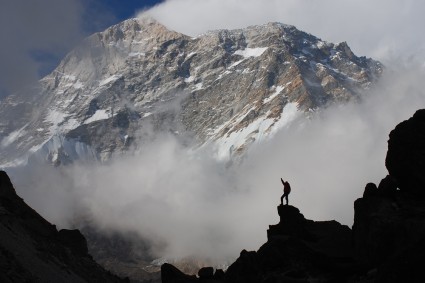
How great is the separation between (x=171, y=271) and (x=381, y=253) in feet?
76.4

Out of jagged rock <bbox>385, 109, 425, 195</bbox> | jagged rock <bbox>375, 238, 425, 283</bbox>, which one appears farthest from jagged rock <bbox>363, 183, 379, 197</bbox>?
jagged rock <bbox>375, 238, 425, 283</bbox>

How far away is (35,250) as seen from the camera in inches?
2557

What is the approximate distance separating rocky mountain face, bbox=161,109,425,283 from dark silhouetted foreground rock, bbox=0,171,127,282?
1926cm

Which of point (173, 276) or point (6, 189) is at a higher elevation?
point (6, 189)

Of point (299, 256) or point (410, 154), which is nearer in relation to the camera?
point (410, 154)

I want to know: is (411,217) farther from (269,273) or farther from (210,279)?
(210,279)

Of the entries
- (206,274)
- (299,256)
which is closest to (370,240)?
(299,256)

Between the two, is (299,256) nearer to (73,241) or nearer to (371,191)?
(371,191)

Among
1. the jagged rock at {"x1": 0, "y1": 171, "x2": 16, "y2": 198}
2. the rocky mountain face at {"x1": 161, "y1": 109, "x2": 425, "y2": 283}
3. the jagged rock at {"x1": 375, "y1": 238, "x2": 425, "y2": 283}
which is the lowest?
the jagged rock at {"x1": 375, "y1": 238, "x2": 425, "y2": 283}

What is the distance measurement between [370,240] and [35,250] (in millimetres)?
41069

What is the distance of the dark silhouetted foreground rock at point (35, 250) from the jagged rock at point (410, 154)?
30257 millimetres

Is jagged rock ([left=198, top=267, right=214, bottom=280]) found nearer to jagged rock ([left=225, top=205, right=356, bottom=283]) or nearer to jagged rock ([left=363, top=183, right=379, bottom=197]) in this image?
jagged rock ([left=225, top=205, right=356, bottom=283])

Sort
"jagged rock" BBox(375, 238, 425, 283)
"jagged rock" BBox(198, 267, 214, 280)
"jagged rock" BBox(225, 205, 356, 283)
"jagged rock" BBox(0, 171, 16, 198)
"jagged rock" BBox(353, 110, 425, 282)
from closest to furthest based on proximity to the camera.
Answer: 1. "jagged rock" BBox(375, 238, 425, 283)
2. "jagged rock" BBox(353, 110, 425, 282)
3. "jagged rock" BBox(225, 205, 356, 283)
4. "jagged rock" BBox(198, 267, 214, 280)
5. "jagged rock" BBox(0, 171, 16, 198)

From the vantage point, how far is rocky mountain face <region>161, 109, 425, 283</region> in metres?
30.8
